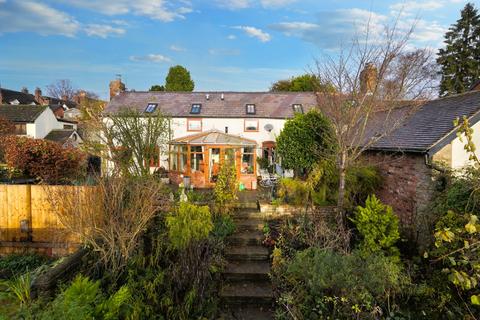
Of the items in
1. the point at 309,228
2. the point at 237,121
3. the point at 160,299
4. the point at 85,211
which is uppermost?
the point at 237,121

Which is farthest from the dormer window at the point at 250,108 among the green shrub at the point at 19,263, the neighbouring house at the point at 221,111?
the green shrub at the point at 19,263

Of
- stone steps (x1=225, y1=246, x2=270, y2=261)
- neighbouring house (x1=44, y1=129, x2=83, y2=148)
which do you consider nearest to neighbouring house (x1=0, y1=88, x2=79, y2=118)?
neighbouring house (x1=44, y1=129, x2=83, y2=148)

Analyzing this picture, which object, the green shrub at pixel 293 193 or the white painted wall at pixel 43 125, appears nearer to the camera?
the green shrub at pixel 293 193

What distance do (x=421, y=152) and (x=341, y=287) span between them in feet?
14.9

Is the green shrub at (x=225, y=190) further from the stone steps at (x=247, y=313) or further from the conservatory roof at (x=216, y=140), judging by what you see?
the conservatory roof at (x=216, y=140)

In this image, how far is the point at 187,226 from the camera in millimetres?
6359

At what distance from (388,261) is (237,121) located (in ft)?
54.3

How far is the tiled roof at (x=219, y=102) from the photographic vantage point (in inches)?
867

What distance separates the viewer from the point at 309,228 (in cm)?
806

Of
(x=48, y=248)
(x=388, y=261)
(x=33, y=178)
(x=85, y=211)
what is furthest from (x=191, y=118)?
(x=388, y=261)

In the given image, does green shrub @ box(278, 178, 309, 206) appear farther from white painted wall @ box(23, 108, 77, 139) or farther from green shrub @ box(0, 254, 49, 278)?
white painted wall @ box(23, 108, 77, 139)

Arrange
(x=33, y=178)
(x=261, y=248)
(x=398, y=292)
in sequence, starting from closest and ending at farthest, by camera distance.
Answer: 1. (x=398, y=292)
2. (x=261, y=248)
3. (x=33, y=178)

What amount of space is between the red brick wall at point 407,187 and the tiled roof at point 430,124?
0.36 meters

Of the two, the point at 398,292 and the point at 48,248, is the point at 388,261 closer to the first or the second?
the point at 398,292
